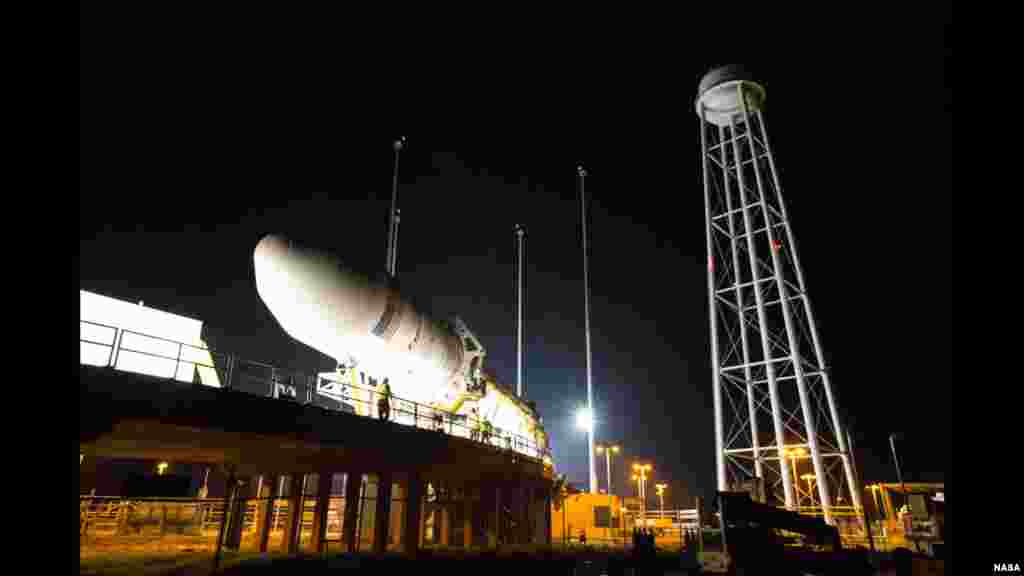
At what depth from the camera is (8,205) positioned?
4.90 m

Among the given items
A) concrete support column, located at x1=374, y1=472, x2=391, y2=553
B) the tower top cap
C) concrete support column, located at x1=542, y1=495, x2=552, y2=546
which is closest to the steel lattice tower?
the tower top cap

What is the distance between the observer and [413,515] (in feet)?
51.4

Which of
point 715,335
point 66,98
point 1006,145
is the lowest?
point 66,98

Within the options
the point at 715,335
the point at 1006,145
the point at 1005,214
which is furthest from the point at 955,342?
the point at 715,335

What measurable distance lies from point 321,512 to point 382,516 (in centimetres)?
223

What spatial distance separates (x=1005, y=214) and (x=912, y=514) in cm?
2749

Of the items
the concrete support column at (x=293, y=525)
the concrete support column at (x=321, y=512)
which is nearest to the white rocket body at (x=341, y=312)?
the concrete support column at (x=321, y=512)

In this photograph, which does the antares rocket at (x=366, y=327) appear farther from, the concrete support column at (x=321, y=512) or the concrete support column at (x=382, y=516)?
the concrete support column at (x=382, y=516)

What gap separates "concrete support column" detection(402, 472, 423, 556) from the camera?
15.3 m

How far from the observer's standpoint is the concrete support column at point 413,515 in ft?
50.1

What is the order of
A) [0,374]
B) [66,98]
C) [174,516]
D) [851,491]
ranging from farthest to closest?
1. [851,491]
2. [174,516]
3. [66,98]
4. [0,374]

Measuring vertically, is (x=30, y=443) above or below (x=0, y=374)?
below

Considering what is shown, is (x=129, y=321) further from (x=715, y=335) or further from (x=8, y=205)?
(x=715, y=335)

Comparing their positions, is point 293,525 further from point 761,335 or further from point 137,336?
point 761,335
